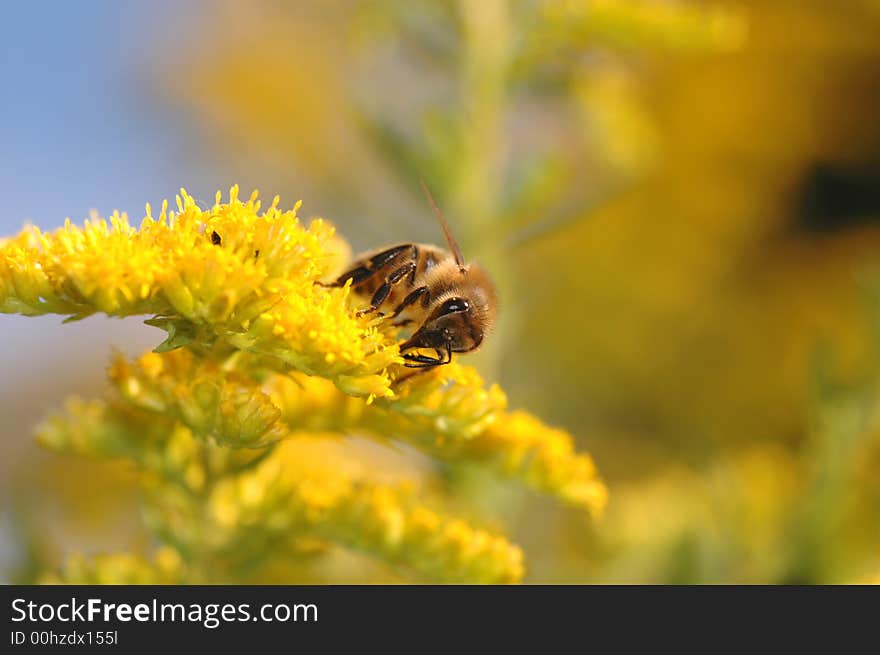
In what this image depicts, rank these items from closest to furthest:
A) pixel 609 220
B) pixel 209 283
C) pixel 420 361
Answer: pixel 209 283 → pixel 420 361 → pixel 609 220

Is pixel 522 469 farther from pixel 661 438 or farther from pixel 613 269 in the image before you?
pixel 613 269

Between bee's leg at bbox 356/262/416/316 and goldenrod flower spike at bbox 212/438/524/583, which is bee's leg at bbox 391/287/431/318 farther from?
goldenrod flower spike at bbox 212/438/524/583

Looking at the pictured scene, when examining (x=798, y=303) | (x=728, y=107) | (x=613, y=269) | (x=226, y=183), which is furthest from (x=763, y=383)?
(x=226, y=183)

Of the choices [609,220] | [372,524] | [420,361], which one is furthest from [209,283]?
[609,220]

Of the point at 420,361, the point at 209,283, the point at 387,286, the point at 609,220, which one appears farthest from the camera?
the point at 609,220

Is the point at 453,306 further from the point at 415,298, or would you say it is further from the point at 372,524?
the point at 372,524

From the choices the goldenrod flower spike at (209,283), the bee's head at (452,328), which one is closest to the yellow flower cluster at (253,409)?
the goldenrod flower spike at (209,283)

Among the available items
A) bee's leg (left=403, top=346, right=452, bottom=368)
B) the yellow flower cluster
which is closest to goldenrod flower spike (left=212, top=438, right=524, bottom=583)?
the yellow flower cluster
